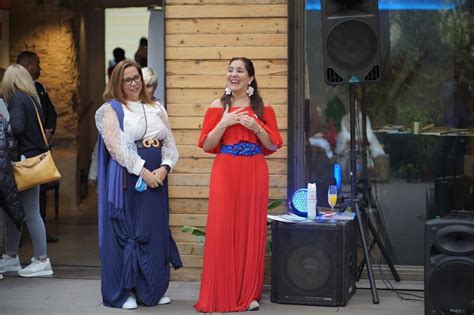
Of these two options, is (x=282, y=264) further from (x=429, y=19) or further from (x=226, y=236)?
(x=429, y=19)

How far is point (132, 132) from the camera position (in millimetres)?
6703

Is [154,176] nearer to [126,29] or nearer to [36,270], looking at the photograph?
[36,270]

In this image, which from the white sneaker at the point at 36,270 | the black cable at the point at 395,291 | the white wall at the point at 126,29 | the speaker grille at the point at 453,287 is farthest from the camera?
the white wall at the point at 126,29

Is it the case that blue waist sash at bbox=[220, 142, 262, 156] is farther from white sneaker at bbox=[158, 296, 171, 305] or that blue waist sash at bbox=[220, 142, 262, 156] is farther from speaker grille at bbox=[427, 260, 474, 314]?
speaker grille at bbox=[427, 260, 474, 314]

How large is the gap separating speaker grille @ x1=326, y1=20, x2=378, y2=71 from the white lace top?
1.35 metres

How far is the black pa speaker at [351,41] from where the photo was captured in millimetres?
7012

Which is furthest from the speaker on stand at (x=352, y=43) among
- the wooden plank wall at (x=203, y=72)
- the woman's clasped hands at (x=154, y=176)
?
the woman's clasped hands at (x=154, y=176)

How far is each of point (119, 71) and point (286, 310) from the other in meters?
2.03

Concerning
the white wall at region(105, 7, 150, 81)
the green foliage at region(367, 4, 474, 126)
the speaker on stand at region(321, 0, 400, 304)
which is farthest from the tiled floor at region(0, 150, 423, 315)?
the white wall at region(105, 7, 150, 81)

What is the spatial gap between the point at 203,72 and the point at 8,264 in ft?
7.62

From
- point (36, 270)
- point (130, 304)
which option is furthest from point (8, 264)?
point (130, 304)

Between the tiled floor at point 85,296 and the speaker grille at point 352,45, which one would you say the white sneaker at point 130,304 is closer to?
the tiled floor at point 85,296

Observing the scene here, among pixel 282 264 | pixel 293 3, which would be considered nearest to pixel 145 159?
pixel 282 264

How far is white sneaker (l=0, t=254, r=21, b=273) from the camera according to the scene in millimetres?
8125
